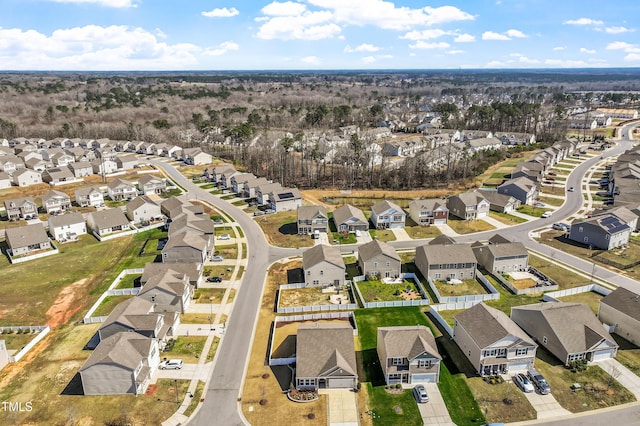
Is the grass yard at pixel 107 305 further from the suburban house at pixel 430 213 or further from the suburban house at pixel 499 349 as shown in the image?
the suburban house at pixel 430 213

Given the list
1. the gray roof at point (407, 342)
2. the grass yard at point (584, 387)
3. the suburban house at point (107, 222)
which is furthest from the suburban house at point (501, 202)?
the suburban house at point (107, 222)

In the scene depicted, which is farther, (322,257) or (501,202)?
(501,202)

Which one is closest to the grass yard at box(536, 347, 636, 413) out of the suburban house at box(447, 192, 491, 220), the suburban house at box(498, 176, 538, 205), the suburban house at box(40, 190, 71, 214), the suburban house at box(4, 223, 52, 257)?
the suburban house at box(447, 192, 491, 220)

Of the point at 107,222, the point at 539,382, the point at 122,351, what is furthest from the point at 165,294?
the point at 539,382

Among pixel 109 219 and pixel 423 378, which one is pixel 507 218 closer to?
pixel 423 378

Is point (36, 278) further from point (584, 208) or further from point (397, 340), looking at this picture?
point (584, 208)

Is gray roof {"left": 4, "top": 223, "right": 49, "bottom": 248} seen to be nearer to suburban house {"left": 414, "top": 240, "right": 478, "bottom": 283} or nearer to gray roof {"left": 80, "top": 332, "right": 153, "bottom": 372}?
gray roof {"left": 80, "top": 332, "right": 153, "bottom": 372}

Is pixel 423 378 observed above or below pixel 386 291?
below
